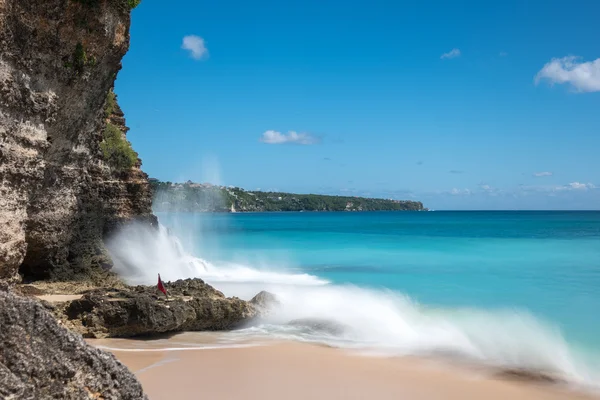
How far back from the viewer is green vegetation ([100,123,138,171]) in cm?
1714

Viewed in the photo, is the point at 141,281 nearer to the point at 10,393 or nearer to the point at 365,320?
the point at 365,320

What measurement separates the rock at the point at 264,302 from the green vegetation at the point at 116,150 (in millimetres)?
8116

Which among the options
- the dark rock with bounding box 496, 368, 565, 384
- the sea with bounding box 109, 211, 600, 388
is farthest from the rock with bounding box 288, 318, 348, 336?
the dark rock with bounding box 496, 368, 565, 384

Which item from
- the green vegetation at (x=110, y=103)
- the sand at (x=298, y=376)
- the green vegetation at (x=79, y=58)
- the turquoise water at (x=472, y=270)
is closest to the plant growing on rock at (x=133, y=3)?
the green vegetation at (x=79, y=58)

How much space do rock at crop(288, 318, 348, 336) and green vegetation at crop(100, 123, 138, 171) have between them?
9.15 m

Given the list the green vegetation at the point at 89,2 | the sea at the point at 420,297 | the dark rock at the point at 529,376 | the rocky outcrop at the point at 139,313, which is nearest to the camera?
the dark rock at the point at 529,376

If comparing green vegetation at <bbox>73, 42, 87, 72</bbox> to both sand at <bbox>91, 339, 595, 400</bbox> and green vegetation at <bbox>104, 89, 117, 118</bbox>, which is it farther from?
green vegetation at <bbox>104, 89, 117, 118</bbox>

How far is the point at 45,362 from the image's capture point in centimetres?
288

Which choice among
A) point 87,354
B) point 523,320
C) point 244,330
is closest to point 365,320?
point 244,330

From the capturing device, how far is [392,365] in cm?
867

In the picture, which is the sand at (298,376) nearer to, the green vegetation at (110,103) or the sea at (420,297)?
the sea at (420,297)

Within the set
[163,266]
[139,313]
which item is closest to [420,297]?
[163,266]

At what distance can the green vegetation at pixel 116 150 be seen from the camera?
17.1 m

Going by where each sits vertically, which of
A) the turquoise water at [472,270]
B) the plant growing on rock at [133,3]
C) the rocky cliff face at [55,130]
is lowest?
the turquoise water at [472,270]
